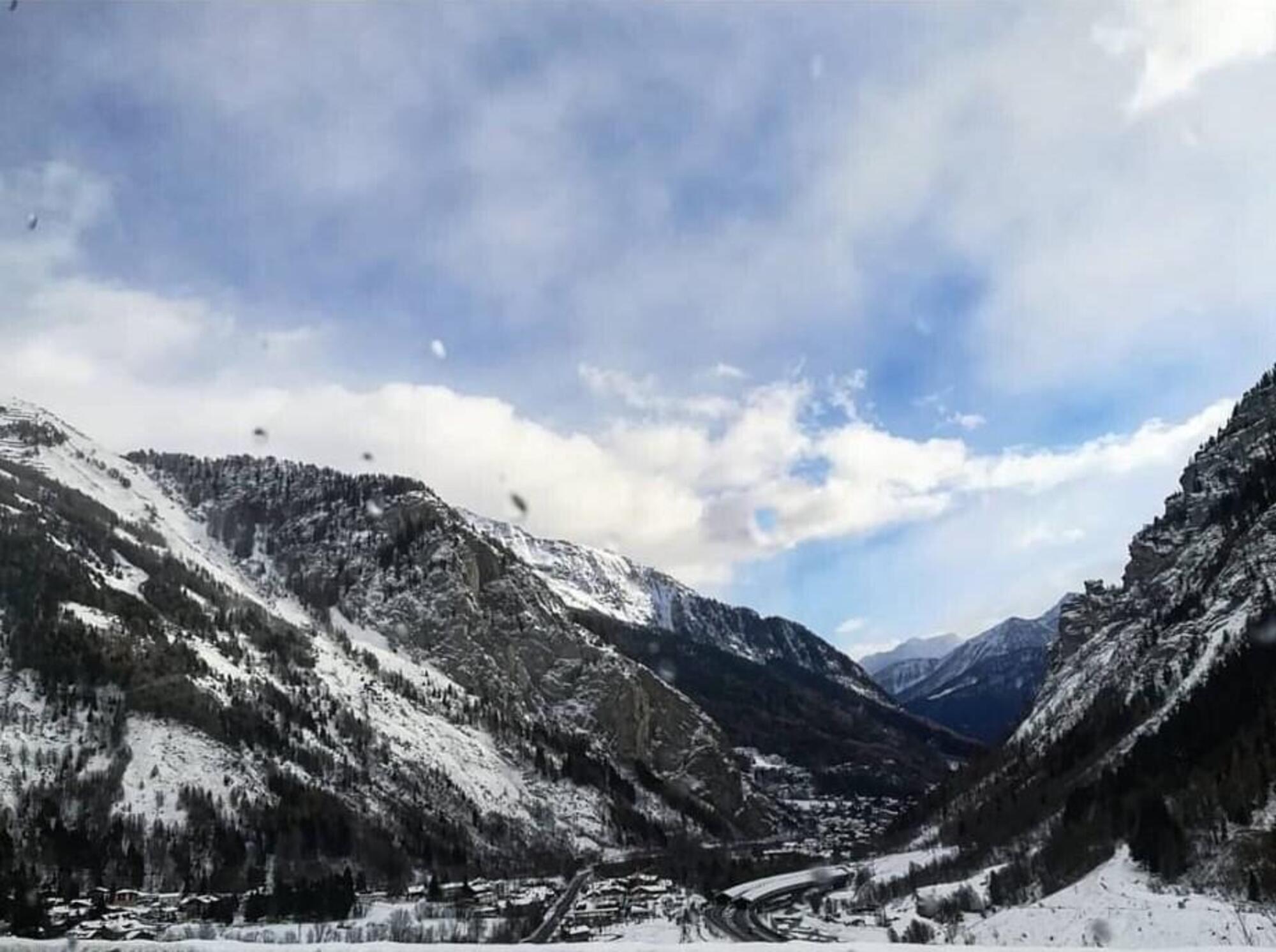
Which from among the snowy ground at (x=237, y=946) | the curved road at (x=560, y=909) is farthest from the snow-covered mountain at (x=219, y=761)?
the snowy ground at (x=237, y=946)

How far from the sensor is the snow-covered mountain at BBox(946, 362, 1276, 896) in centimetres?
7625

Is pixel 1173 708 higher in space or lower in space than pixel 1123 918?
higher

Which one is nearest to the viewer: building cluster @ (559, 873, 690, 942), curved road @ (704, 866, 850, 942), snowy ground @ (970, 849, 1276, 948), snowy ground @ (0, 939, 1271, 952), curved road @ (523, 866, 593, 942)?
snowy ground @ (0, 939, 1271, 952)

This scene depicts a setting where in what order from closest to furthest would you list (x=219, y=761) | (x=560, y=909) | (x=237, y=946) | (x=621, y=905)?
(x=237, y=946) < (x=560, y=909) < (x=621, y=905) < (x=219, y=761)

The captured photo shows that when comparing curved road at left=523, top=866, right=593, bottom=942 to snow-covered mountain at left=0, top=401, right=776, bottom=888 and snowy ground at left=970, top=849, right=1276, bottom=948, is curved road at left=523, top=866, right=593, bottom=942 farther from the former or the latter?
snowy ground at left=970, top=849, right=1276, bottom=948

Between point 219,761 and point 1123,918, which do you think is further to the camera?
point 219,761

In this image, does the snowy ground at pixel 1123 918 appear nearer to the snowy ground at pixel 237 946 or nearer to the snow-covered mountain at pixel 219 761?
the snowy ground at pixel 237 946

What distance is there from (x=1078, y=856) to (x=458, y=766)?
121m

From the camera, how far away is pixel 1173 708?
358 ft

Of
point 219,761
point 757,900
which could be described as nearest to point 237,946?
point 757,900

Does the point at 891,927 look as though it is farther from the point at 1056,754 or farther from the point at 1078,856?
the point at 1056,754

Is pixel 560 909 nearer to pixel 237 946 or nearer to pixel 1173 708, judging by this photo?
pixel 1173 708

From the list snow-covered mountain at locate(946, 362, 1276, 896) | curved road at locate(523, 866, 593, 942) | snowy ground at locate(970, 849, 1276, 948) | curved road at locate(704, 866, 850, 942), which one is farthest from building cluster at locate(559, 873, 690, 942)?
snow-covered mountain at locate(946, 362, 1276, 896)

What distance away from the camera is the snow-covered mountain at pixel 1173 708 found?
76250 millimetres
